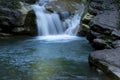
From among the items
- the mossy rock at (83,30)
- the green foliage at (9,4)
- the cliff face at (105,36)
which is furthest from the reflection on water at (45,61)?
the green foliage at (9,4)

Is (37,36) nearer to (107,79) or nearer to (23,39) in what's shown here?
(23,39)

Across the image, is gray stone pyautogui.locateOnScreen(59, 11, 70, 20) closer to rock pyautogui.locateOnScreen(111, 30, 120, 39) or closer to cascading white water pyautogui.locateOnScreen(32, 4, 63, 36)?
cascading white water pyautogui.locateOnScreen(32, 4, 63, 36)

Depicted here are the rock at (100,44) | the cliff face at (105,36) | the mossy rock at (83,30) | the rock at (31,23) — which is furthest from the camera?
the rock at (31,23)

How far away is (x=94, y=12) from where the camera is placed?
1619cm

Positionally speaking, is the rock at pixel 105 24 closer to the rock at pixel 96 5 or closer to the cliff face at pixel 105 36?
the cliff face at pixel 105 36

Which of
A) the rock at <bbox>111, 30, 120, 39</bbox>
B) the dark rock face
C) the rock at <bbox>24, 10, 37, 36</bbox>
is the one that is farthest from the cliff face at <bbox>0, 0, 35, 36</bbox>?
the rock at <bbox>111, 30, 120, 39</bbox>

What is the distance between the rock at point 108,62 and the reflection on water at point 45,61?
251 millimetres

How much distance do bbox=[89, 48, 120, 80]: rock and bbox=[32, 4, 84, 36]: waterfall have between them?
810cm

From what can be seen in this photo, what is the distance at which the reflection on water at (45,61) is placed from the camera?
8320mm

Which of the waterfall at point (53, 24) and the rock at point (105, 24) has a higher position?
the rock at point (105, 24)

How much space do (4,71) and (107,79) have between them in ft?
10.4

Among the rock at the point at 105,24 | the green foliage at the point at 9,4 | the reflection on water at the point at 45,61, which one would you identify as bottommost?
the reflection on water at the point at 45,61

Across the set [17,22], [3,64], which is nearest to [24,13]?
[17,22]

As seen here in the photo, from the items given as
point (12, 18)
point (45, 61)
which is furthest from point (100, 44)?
point (12, 18)
